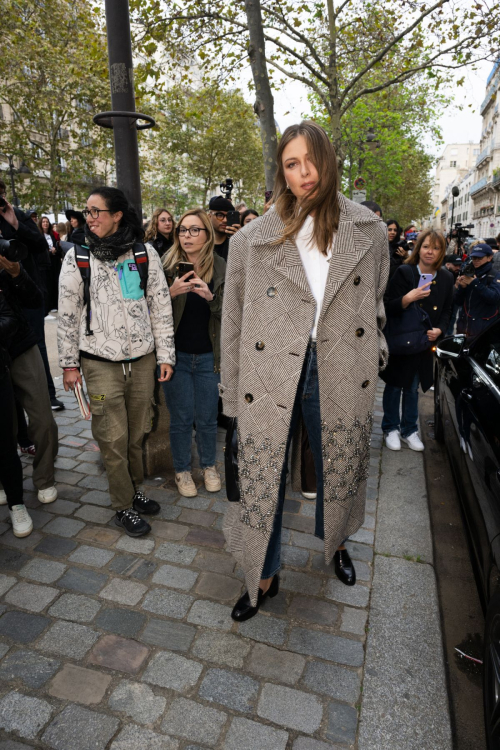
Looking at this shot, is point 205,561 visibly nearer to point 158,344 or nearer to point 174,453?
point 174,453

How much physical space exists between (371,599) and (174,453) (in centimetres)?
173

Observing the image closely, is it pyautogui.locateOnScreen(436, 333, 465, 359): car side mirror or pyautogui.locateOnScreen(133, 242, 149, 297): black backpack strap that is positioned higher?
pyautogui.locateOnScreen(133, 242, 149, 297): black backpack strap

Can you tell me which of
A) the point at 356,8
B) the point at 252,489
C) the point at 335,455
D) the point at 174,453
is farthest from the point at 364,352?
the point at 356,8

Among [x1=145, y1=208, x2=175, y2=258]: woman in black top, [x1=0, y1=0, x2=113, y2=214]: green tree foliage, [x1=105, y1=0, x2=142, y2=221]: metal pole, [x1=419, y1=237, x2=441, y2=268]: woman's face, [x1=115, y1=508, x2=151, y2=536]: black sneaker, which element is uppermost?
[x1=0, y1=0, x2=113, y2=214]: green tree foliage

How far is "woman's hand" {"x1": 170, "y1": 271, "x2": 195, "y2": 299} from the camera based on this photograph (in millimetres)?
3346

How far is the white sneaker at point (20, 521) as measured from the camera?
3.22 meters

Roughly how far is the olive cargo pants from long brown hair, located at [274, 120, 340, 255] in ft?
4.70

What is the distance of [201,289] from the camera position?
3.38 metres

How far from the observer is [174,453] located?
12.4ft

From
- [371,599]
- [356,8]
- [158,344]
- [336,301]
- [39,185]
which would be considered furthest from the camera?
[39,185]

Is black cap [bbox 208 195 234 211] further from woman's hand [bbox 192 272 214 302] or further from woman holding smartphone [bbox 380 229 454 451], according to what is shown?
woman holding smartphone [bbox 380 229 454 451]

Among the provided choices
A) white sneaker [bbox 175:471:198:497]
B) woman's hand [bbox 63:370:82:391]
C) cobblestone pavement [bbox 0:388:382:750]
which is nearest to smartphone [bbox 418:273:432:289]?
cobblestone pavement [bbox 0:388:382:750]

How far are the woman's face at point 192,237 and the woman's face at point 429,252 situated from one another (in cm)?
209

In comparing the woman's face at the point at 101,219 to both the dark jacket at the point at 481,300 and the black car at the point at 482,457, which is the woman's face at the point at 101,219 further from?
the dark jacket at the point at 481,300
